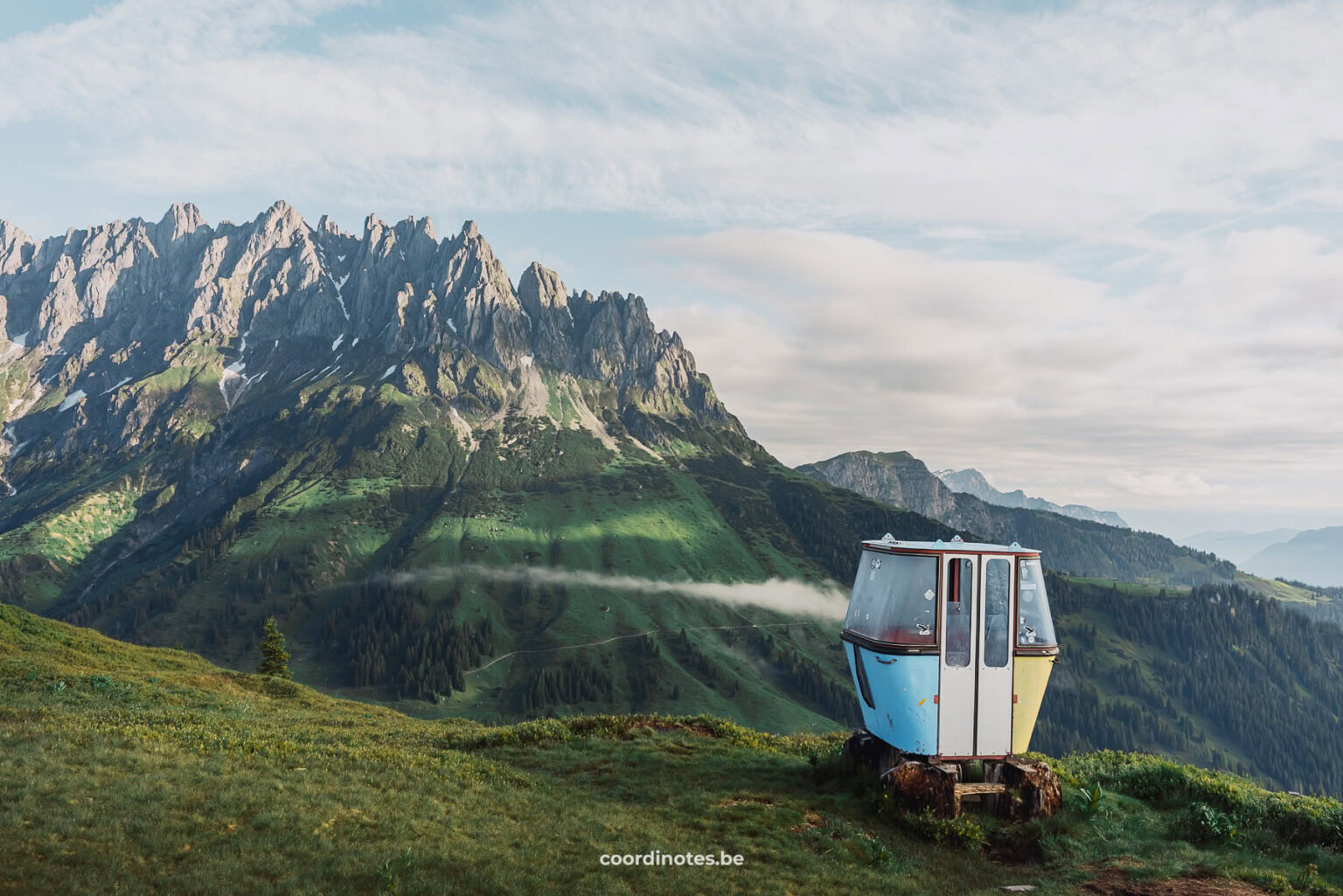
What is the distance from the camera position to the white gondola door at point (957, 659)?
21828mm

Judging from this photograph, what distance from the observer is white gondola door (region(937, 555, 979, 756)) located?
21.8 m

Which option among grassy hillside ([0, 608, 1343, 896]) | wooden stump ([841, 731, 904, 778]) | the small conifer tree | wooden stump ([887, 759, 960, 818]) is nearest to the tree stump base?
wooden stump ([887, 759, 960, 818])

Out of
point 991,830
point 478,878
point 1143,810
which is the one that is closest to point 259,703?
point 478,878

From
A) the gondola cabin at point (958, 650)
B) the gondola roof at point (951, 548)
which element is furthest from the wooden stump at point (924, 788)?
the gondola roof at point (951, 548)

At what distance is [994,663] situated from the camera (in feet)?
72.8

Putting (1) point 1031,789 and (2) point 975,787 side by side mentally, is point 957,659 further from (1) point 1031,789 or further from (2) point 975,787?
(1) point 1031,789

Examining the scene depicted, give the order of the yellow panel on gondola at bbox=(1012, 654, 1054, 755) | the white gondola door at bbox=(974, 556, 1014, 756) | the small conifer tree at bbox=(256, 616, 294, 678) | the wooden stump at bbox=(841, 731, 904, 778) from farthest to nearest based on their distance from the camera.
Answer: the small conifer tree at bbox=(256, 616, 294, 678) → the wooden stump at bbox=(841, 731, 904, 778) → the yellow panel on gondola at bbox=(1012, 654, 1054, 755) → the white gondola door at bbox=(974, 556, 1014, 756)

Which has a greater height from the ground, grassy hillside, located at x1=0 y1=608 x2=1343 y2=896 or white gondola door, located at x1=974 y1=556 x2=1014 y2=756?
white gondola door, located at x1=974 y1=556 x2=1014 y2=756

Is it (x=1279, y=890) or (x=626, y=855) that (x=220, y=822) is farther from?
(x=1279, y=890)

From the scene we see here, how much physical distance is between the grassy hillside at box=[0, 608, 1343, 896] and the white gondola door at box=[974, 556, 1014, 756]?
2.46 m

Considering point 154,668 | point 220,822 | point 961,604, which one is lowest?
point 154,668

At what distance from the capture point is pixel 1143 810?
23.0m

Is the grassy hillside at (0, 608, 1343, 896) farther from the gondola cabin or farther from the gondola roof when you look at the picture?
the gondola roof

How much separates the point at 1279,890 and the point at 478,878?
1810 centimetres
